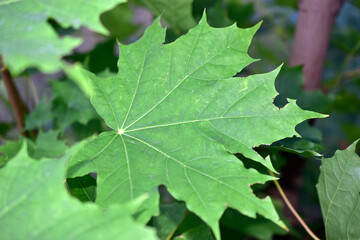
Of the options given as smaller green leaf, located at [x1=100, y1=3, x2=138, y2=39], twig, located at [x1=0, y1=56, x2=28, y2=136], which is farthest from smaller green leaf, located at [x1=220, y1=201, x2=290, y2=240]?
smaller green leaf, located at [x1=100, y1=3, x2=138, y2=39]

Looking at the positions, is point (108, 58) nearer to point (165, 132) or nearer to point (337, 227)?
point (165, 132)

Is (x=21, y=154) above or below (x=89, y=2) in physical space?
below

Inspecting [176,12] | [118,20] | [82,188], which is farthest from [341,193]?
[118,20]

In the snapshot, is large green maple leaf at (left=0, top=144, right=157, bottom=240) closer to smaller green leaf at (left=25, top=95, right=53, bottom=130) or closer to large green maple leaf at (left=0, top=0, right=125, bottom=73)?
large green maple leaf at (left=0, top=0, right=125, bottom=73)

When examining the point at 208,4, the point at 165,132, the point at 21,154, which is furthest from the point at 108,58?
the point at 21,154

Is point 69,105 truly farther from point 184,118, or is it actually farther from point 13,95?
point 184,118
